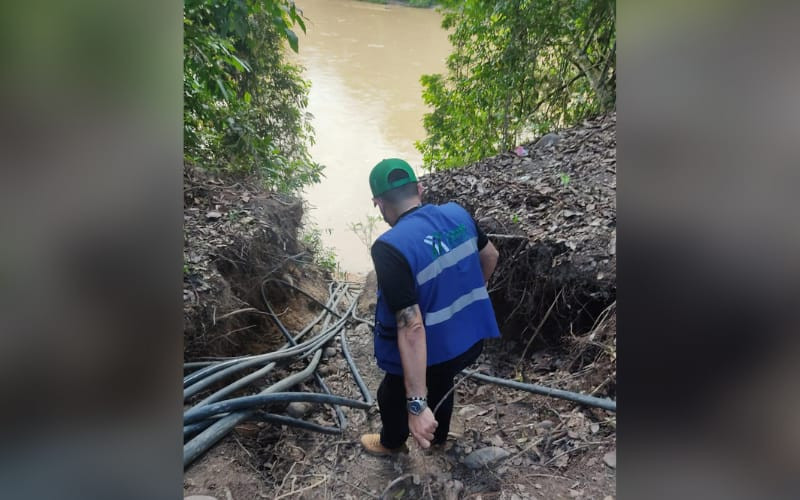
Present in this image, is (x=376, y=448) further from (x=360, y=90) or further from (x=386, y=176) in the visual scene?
(x=360, y=90)

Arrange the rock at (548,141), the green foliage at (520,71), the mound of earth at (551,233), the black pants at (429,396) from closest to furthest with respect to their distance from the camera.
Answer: the black pants at (429,396)
the mound of earth at (551,233)
the rock at (548,141)
the green foliage at (520,71)

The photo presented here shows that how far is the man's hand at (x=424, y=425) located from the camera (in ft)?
5.76

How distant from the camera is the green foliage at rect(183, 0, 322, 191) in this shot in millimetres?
2578

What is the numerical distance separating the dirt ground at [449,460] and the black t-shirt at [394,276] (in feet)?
2.89

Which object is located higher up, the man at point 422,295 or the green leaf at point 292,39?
the green leaf at point 292,39

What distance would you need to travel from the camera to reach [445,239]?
189cm

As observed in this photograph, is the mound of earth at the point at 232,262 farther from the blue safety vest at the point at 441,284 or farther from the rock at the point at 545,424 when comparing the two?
the rock at the point at 545,424

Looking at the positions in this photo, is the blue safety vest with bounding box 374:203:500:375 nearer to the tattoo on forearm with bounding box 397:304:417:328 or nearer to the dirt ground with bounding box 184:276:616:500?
the tattoo on forearm with bounding box 397:304:417:328

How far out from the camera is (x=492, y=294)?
3.58 meters

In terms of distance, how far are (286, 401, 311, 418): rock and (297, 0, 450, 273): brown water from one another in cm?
779

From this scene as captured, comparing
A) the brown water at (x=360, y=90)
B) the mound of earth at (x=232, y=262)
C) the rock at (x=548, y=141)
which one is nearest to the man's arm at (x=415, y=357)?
the mound of earth at (x=232, y=262)

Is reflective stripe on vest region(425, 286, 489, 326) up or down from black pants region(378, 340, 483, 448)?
up

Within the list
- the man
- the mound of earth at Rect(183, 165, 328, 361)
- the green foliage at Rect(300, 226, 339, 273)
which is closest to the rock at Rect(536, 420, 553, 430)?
the man
